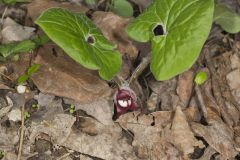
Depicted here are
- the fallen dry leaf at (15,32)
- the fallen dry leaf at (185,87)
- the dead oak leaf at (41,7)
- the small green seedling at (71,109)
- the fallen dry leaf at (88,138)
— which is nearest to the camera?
the fallen dry leaf at (88,138)

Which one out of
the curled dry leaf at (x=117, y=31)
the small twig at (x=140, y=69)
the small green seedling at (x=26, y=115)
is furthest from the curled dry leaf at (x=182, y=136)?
the small green seedling at (x=26, y=115)

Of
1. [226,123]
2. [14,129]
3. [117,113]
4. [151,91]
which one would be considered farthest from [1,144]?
Result: [226,123]

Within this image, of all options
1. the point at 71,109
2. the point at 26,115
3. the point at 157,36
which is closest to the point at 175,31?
the point at 157,36

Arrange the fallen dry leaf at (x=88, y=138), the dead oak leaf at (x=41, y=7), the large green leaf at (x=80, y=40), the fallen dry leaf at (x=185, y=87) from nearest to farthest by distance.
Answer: the large green leaf at (x=80, y=40)
the fallen dry leaf at (x=88, y=138)
the fallen dry leaf at (x=185, y=87)
the dead oak leaf at (x=41, y=7)

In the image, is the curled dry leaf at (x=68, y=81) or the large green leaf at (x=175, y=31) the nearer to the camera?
the large green leaf at (x=175, y=31)

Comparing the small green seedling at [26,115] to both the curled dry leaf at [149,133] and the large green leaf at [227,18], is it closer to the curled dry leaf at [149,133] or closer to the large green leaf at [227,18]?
the curled dry leaf at [149,133]

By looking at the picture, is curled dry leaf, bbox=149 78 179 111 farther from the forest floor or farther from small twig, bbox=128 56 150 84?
small twig, bbox=128 56 150 84
